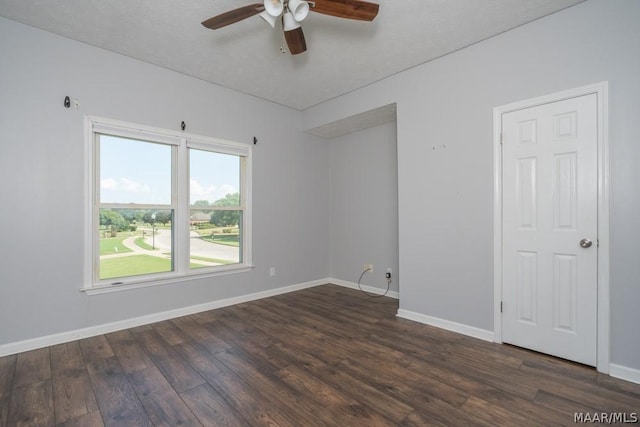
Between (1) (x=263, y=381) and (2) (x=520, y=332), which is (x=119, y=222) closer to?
(1) (x=263, y=381)

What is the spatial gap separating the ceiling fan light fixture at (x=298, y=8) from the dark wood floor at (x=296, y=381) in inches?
102

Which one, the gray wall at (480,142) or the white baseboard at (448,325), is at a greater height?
the gray wall at (480,142)

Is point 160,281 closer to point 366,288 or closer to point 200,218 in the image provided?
point 200,218

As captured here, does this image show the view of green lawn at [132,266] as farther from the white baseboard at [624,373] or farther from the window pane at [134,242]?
the white baseboard at [624,373]

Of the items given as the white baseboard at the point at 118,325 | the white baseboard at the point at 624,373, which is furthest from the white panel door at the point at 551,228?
the white baseboard at the point at 118,325

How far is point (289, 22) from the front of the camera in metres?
2.15

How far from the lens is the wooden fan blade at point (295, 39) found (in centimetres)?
226

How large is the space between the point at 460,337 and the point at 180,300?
10.2ft

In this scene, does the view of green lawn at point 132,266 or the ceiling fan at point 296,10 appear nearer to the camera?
the ceiling fan at point 296,10

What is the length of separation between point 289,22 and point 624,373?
3539mm

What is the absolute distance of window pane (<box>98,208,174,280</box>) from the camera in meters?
3.05

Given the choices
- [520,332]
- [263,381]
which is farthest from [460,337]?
[263,381]

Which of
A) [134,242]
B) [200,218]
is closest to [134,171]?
[134,242]

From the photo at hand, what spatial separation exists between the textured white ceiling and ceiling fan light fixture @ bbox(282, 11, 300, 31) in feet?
1.49
